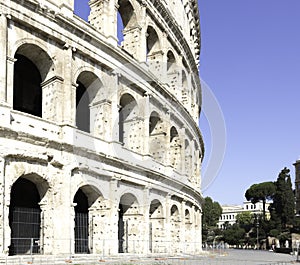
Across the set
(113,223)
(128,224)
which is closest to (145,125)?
(128,224)

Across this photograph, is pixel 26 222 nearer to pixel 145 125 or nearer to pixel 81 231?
pixel 81 231

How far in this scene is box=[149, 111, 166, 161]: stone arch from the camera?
24.2 m

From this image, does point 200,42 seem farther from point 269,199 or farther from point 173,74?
point 269,199

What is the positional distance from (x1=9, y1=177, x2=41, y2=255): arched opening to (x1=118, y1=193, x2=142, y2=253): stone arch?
4.56 m

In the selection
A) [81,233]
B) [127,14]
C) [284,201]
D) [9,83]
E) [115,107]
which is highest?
[127,14]

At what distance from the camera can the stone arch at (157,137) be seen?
24.2 metres

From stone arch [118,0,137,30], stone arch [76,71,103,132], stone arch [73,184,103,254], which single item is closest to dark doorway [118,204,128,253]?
stone arch [73,184,103,254]

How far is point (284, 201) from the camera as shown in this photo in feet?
196

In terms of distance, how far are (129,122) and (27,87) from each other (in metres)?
4.81

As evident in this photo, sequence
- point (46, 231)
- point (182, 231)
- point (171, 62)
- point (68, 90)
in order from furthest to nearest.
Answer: point (171, 62)
point (182, 231)
point (68, 90)
point (46, 231)

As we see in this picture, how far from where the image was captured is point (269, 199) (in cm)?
7662

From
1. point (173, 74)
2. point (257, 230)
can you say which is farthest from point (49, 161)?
point (257, 230)

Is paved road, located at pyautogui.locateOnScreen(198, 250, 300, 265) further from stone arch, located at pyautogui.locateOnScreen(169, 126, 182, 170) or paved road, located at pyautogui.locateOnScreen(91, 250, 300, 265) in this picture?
stone arch, located at pyautogui.locateOnScreen(169, 126, 182, 170)

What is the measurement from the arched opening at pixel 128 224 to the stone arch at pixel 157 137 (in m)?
3.68
